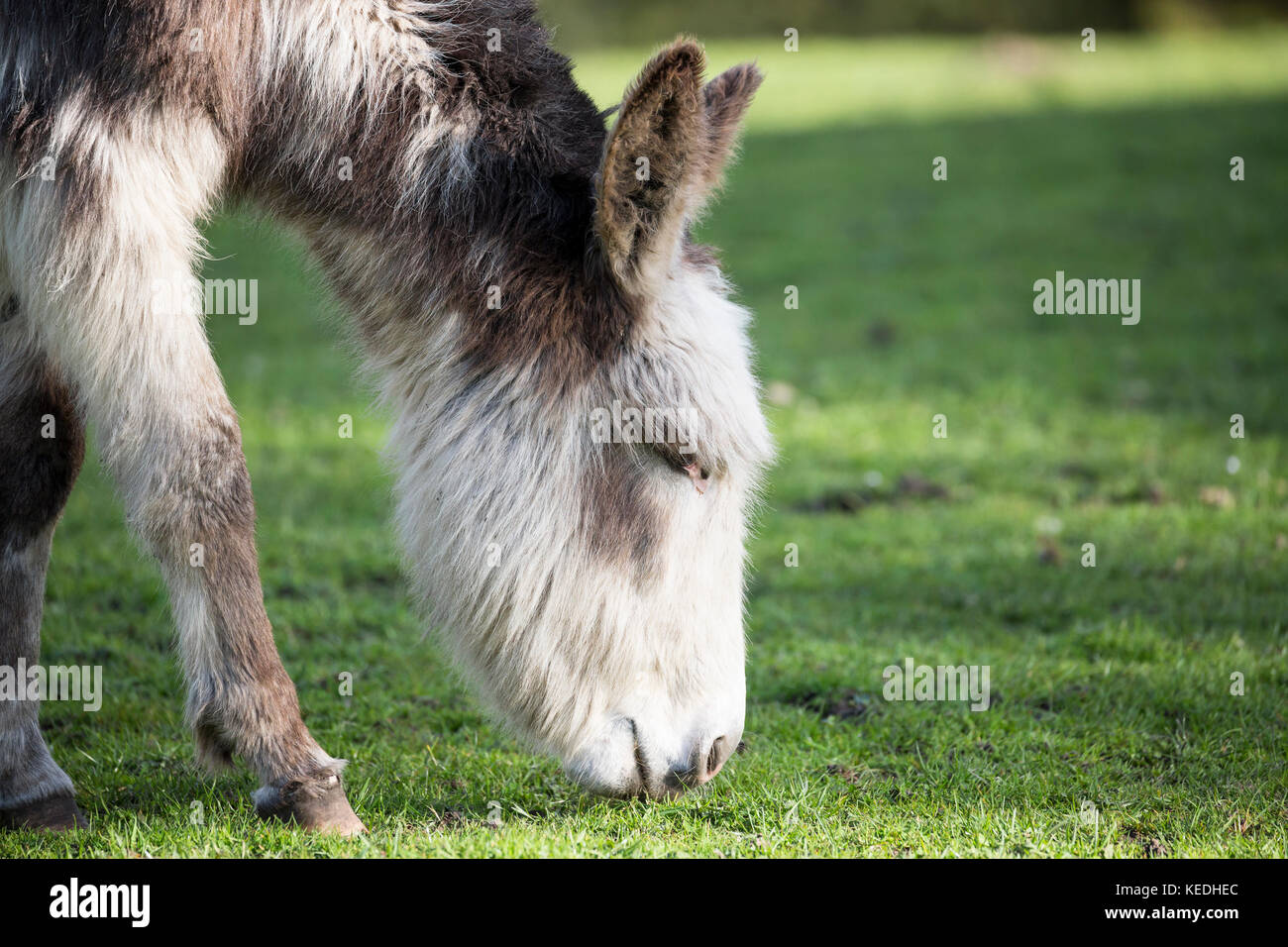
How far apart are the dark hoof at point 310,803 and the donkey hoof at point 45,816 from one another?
2.30ft

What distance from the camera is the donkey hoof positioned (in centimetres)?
357

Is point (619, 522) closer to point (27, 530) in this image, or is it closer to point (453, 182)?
point (453, 182)

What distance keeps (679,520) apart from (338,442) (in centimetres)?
528

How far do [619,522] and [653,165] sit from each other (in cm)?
96

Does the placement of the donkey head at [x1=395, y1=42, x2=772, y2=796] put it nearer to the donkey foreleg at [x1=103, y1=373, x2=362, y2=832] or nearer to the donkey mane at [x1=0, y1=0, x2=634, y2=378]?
the donkey mane at [x1=0, y1=0, x2=634, y2=378]

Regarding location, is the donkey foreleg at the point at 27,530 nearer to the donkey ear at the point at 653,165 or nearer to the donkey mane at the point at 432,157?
the donkey mane at the point at 432,157

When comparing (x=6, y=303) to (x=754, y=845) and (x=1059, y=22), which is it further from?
(x=1059, y=22)

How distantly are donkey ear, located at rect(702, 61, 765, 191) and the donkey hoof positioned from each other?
2.63 metres

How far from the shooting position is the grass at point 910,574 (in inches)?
145

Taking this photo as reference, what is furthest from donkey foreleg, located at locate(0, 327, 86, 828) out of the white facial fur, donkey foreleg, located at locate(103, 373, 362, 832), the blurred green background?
the blurred green background

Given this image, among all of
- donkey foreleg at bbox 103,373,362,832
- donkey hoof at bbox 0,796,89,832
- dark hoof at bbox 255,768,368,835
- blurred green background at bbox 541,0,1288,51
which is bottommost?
donkey hoof at bbox 0,796,89,832

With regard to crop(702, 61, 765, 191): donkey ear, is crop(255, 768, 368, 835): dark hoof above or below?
below

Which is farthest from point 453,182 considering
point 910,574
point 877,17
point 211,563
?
point 877,17

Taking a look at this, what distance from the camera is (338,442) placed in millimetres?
8141
